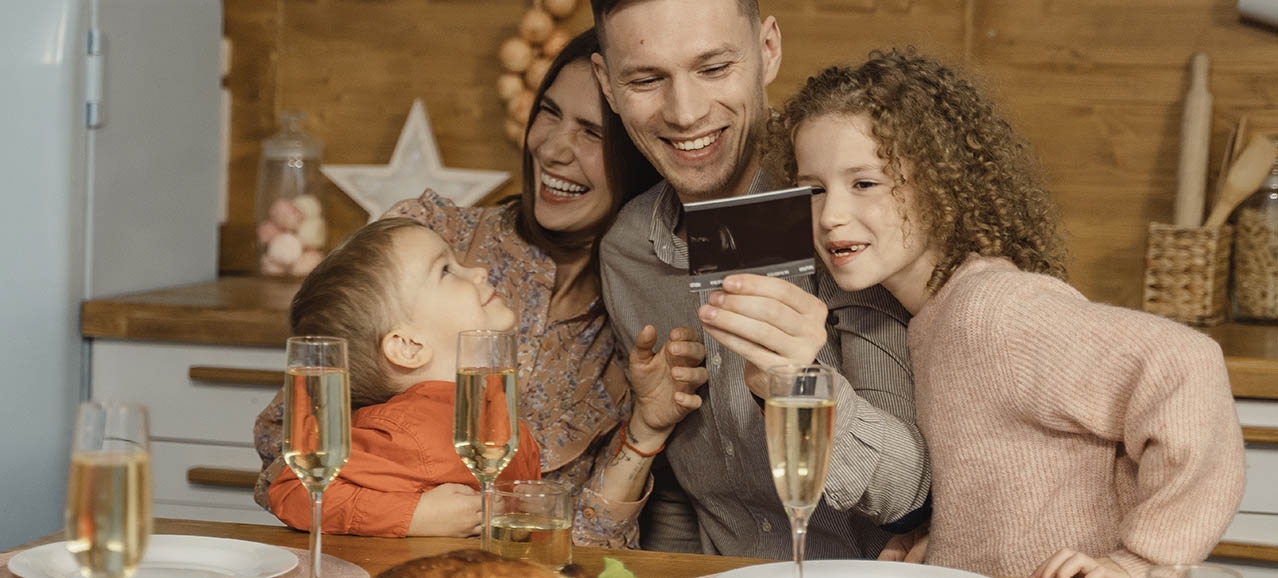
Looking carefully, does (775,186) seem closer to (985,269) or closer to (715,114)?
(715,114)

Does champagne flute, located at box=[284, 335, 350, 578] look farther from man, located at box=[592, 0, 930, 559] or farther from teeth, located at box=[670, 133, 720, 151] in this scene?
teeth, located at box=[670, 133, 720, 151]

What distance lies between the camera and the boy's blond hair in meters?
1.48

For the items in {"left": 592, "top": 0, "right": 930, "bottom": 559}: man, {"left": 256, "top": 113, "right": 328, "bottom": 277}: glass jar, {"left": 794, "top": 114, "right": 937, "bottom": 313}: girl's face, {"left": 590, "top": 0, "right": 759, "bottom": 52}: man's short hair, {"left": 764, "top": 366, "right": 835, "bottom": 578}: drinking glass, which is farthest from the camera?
{"left": 256, "top": 113, "right": 328, "bottom": 277}: glass jar

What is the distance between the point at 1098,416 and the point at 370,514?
2.36 ft

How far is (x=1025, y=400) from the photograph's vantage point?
1.33m

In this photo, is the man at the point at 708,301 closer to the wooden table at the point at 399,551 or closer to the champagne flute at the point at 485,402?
the wooden table at the point at 399,551

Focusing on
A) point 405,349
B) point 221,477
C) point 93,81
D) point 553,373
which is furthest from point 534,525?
point 93,81

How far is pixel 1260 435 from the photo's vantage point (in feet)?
6.44

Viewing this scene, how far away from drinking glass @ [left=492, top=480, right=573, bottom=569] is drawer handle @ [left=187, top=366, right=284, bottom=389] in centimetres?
133

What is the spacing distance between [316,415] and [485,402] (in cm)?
15

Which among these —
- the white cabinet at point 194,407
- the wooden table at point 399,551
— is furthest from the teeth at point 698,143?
the white cabinet at point 194,407

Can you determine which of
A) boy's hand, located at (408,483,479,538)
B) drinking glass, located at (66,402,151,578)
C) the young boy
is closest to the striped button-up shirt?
the young boy

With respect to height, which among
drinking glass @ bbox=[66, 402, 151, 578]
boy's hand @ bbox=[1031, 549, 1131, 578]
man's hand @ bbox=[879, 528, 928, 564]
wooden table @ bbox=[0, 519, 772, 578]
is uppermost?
drinking glass @ bbox=[66, 402, 151, 578]

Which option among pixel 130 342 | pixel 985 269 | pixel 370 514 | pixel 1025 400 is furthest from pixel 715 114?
pixel 130 342
